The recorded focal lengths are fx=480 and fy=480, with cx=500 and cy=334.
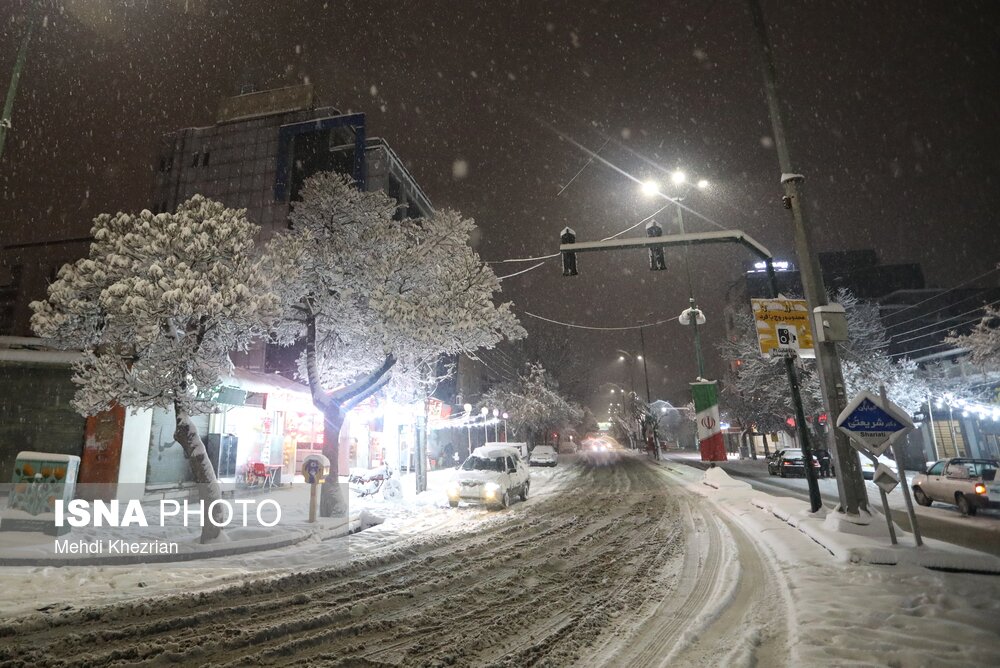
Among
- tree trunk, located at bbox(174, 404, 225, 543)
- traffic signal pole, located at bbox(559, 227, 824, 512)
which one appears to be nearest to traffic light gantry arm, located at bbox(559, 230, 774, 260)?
traffic signal pole, located at bbox(559, 227, 824, 512)

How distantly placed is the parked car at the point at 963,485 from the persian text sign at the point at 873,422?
28.2 feet

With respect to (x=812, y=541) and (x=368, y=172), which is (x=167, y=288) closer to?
(x=812, y=541)

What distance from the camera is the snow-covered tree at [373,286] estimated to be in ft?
40.3

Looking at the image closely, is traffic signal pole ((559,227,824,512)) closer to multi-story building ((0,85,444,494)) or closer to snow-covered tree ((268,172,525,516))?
snow-covered tree ((268,172,525,516))

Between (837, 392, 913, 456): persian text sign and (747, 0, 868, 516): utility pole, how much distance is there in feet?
3.55

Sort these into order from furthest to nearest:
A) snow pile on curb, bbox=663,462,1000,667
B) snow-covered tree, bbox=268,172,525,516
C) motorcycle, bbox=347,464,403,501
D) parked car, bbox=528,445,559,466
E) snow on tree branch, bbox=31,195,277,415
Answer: parked car, bbox=528,445,559,466, motorcycle, bbox=347,464,403,501, snow-covered tree, bbox=268,172,525,516, snow on tree branch, bbox=31,195,277,415, snow pile on curb, bbox=663,462,1000,667

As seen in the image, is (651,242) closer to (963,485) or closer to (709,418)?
(963,485)

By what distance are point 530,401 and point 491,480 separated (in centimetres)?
3431

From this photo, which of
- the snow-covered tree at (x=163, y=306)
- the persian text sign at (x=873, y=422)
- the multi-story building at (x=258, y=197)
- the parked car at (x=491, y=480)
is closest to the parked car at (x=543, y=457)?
the multi-story building at (x=258, y=197)

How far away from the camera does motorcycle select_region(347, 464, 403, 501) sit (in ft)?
58.4

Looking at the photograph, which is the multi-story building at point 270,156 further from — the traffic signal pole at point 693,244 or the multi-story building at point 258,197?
the traffic signal pole at point 693,244

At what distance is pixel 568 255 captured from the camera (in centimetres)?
1173

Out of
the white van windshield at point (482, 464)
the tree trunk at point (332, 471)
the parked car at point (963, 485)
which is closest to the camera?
the parked car at point (963, 485)

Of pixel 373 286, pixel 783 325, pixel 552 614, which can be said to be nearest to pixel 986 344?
pixel 783 325
